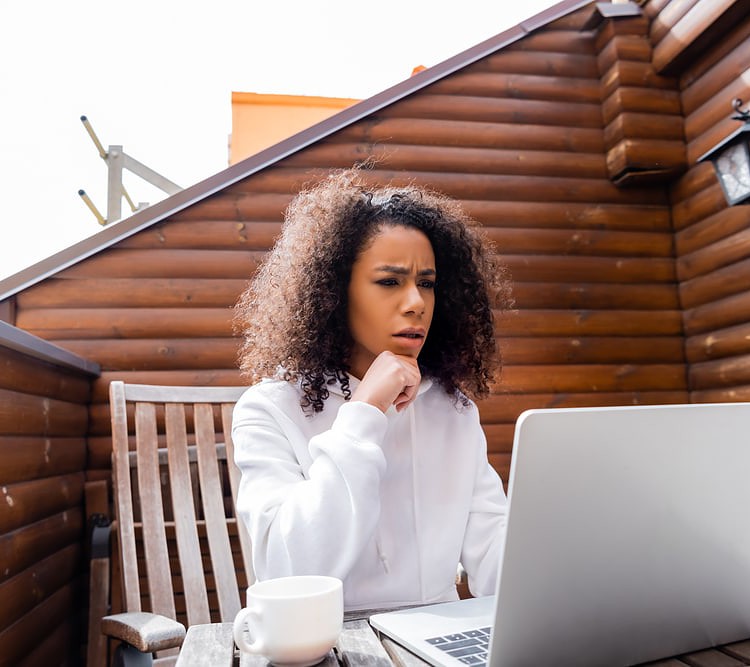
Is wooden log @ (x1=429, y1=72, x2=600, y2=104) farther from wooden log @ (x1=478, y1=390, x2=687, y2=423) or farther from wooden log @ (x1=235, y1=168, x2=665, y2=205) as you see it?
wooden log @ (x1=478, y1=390, x2=687, y2=423)

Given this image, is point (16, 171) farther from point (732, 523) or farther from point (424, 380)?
point (732, 523)

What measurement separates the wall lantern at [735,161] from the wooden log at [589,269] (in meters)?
0.77

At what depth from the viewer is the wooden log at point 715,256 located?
2576 millimetres

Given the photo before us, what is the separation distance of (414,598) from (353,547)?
1.04 feet

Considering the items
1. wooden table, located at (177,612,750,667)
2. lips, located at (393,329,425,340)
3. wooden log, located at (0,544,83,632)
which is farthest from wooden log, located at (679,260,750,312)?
wooden log, located at (0,544,83,632)

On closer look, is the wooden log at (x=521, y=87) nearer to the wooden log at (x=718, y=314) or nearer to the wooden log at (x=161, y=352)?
the wooden log at (x=718, y=314)

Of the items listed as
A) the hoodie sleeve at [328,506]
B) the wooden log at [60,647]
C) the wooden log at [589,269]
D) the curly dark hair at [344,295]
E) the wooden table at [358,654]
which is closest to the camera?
the wooden table at [358,654]

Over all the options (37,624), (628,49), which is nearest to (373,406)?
(37,624)

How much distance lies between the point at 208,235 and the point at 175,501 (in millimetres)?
1157

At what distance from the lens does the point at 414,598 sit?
1.30 m

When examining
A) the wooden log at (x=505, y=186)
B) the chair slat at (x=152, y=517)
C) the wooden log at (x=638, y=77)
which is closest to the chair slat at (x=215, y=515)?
the chair slat at (x=152, y=517)

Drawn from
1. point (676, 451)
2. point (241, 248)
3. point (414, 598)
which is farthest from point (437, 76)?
point (676, 451)

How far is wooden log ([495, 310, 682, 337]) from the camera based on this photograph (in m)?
2.86

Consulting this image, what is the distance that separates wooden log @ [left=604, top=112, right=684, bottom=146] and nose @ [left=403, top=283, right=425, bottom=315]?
204 centimetres
